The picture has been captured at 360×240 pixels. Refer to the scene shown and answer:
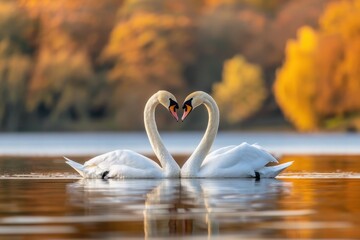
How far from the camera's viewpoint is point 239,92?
250 feet

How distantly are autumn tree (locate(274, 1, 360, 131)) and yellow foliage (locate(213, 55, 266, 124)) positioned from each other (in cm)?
557

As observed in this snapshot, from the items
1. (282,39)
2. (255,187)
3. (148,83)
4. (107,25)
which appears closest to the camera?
(255,187)

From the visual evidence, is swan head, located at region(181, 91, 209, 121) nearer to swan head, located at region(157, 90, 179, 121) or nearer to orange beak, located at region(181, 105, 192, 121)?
orange beak, located at region(181, 105, 192, 121)

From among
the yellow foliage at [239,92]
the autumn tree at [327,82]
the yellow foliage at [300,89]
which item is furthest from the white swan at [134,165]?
the yellow foliage at [239,92]

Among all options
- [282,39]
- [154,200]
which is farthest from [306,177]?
[282,39]

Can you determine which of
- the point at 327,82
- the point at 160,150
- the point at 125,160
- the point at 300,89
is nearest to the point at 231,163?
the point at 160,150

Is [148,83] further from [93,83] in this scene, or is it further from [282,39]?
[282,39]

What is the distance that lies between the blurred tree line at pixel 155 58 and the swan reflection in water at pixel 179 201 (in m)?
50.4

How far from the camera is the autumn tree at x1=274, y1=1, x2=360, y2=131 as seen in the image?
2574 inches

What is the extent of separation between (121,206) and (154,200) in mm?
854

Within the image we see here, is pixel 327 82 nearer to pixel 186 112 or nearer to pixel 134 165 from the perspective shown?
pixel 186 112

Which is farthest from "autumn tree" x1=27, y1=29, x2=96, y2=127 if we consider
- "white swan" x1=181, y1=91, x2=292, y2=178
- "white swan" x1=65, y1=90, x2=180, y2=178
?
"white swan" x1=181, y1=91, x2=292, y2=178

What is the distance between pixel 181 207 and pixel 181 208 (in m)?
0.13

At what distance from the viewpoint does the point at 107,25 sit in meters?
91.4
